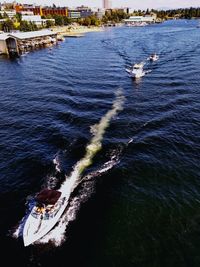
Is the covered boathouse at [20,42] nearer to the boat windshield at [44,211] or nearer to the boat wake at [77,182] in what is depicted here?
the boat wake at [77,182]

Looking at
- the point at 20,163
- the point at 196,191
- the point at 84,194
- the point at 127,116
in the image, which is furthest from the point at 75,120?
the point at 196,191

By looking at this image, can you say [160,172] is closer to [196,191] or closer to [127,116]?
[196,191]

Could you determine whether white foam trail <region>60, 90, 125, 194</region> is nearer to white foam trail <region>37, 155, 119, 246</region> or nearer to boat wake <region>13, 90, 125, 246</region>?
boat wake <region>13, 90, 125, 246</region>

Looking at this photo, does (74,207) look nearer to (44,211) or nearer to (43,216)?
(44,211)

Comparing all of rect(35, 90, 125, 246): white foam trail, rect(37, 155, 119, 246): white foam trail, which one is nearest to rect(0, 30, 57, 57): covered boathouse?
rect(35, 90, 125, 246): white foam trail

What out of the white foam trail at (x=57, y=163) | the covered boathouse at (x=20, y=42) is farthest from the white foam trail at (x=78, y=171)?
the covered boathouse at (x=20, y=42)
